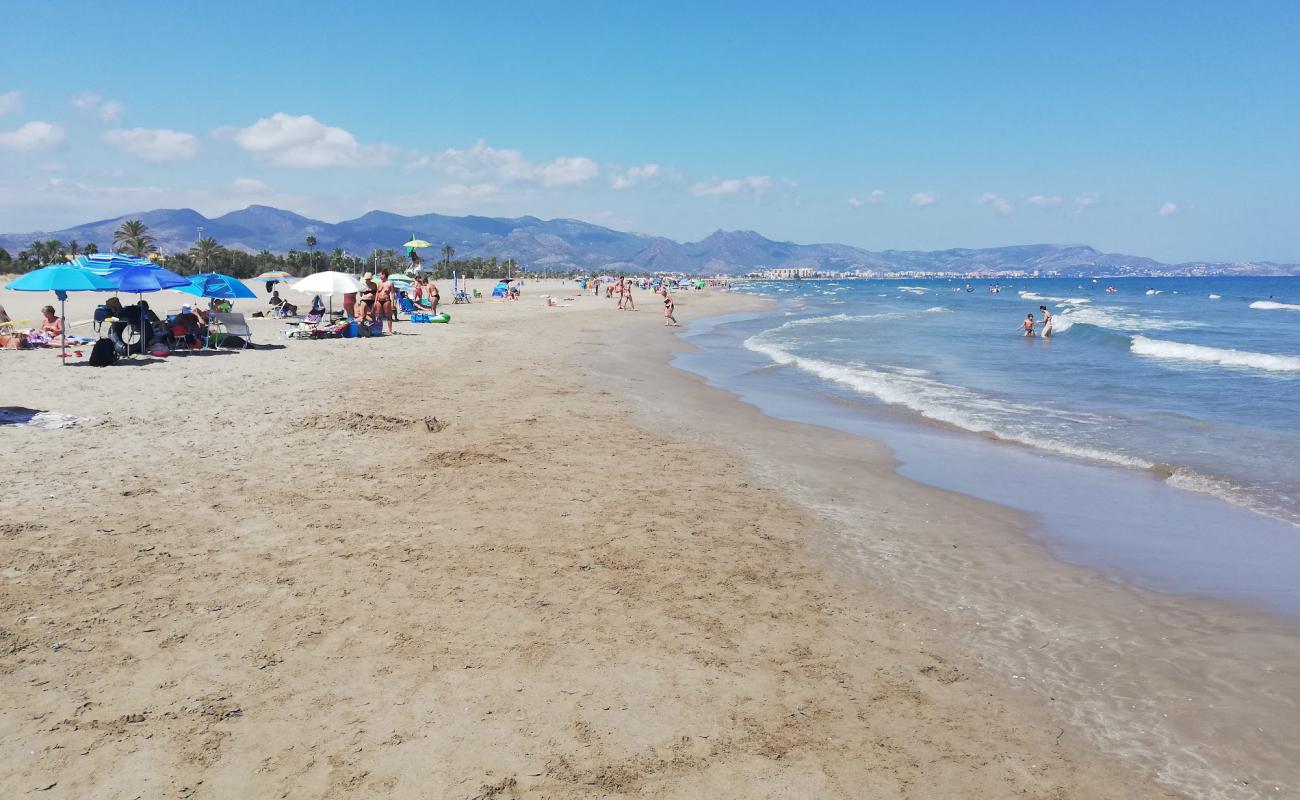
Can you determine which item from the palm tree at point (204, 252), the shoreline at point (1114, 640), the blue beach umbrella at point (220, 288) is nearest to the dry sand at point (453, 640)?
the shoreline at point (1114, 640)

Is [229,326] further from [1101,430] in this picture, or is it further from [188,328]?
[1101,430]

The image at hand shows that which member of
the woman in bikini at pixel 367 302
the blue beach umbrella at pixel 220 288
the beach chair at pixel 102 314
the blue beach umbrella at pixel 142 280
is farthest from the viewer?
the woman in bikini at pixel 367 302

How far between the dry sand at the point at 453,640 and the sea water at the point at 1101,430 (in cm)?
232

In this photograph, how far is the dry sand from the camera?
137 inches

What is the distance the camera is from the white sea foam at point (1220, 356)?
22983 millimetres

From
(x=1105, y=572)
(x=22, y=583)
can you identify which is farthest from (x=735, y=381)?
(x=22, y=583)

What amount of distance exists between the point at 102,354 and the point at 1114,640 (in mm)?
15486

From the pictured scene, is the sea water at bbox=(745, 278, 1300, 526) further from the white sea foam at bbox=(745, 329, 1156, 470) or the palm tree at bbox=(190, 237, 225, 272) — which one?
the palm tree at bbox=(190, 237, 225, 272)

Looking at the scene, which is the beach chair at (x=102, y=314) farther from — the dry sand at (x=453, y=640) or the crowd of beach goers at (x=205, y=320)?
the dry sand at (x=453, y=640)

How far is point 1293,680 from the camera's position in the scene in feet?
14.9

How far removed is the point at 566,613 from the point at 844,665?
180cm

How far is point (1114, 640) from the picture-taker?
16.4 feet

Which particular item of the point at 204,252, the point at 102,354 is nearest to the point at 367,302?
the point at 102,354

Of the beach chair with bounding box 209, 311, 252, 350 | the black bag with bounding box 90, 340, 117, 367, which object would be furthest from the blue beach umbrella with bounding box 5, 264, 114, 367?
the beach chair with bounding box 209, 311, 252, 350
